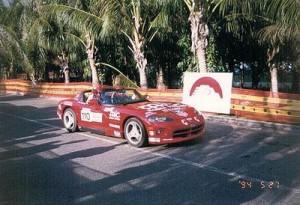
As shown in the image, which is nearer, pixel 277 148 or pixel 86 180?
pixel 86 180

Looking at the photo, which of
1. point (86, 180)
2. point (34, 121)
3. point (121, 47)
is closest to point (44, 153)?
point (86, 180)

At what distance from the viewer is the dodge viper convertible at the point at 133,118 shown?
802 centimetres

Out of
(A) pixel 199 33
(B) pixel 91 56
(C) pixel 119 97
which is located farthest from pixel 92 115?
(B) pixel 91 56

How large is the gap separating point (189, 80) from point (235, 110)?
6.22 feet

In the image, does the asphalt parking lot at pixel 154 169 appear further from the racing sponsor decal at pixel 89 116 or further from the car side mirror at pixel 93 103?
the car side mirror at pixel 93 103

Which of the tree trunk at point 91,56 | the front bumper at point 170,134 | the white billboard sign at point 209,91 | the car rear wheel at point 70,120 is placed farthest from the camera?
the tree trunk at point 91,56

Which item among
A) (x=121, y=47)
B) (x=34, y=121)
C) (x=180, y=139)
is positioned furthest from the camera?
(x=121, y=47)

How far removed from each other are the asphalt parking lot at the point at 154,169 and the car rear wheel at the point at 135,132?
0.55 feet

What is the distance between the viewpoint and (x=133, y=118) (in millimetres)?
8422

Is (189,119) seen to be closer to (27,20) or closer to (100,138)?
(100,138)

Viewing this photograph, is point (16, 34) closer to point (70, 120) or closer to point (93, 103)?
point (70, 120)

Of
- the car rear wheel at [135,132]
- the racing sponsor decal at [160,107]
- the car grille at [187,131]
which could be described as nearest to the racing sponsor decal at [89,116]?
the car rear wheel at [135,132]

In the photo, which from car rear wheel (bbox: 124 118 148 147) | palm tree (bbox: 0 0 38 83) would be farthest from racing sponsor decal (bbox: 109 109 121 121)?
palm tree (bbox: 0 0 38 83)

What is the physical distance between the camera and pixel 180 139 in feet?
26.4
